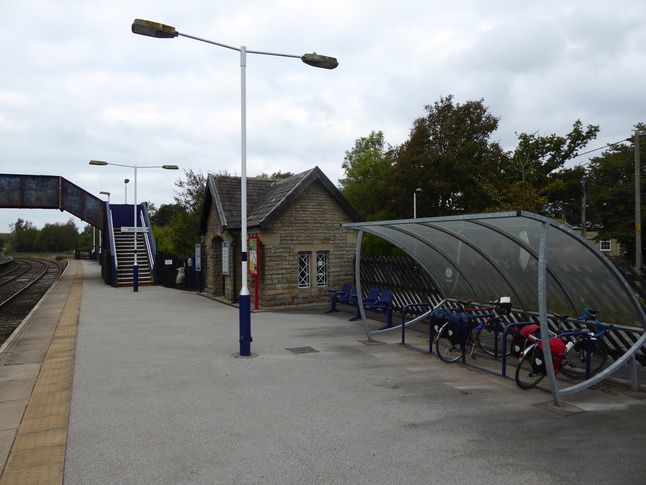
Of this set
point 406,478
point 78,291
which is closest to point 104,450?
point 406,478

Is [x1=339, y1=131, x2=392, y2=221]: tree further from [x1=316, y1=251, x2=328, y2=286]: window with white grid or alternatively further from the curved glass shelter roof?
the curved glass shelter roof

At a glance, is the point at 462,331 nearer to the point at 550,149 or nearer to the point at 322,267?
the point at 322,267

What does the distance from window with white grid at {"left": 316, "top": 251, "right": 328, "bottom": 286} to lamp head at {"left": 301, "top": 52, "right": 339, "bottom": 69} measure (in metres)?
8.38

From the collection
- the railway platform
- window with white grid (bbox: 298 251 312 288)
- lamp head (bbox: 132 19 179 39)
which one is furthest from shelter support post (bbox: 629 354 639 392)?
window with white grid (bbox: 298 251 312 288)

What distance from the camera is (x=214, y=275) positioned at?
67.7 feet

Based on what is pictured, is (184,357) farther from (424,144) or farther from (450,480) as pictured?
(424,144)

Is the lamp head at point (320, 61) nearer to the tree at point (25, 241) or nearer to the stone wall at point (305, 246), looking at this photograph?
the stone wall at point (305, 246)

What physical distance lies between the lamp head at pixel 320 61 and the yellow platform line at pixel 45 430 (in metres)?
7.04

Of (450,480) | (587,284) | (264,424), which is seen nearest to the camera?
(450,480)

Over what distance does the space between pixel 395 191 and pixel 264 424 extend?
113ft

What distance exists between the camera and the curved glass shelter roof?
256 inches

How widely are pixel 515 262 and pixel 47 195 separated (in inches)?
1096

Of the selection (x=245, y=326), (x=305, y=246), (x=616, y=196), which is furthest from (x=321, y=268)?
(x=616, y=196)

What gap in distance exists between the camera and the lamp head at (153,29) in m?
7.85
